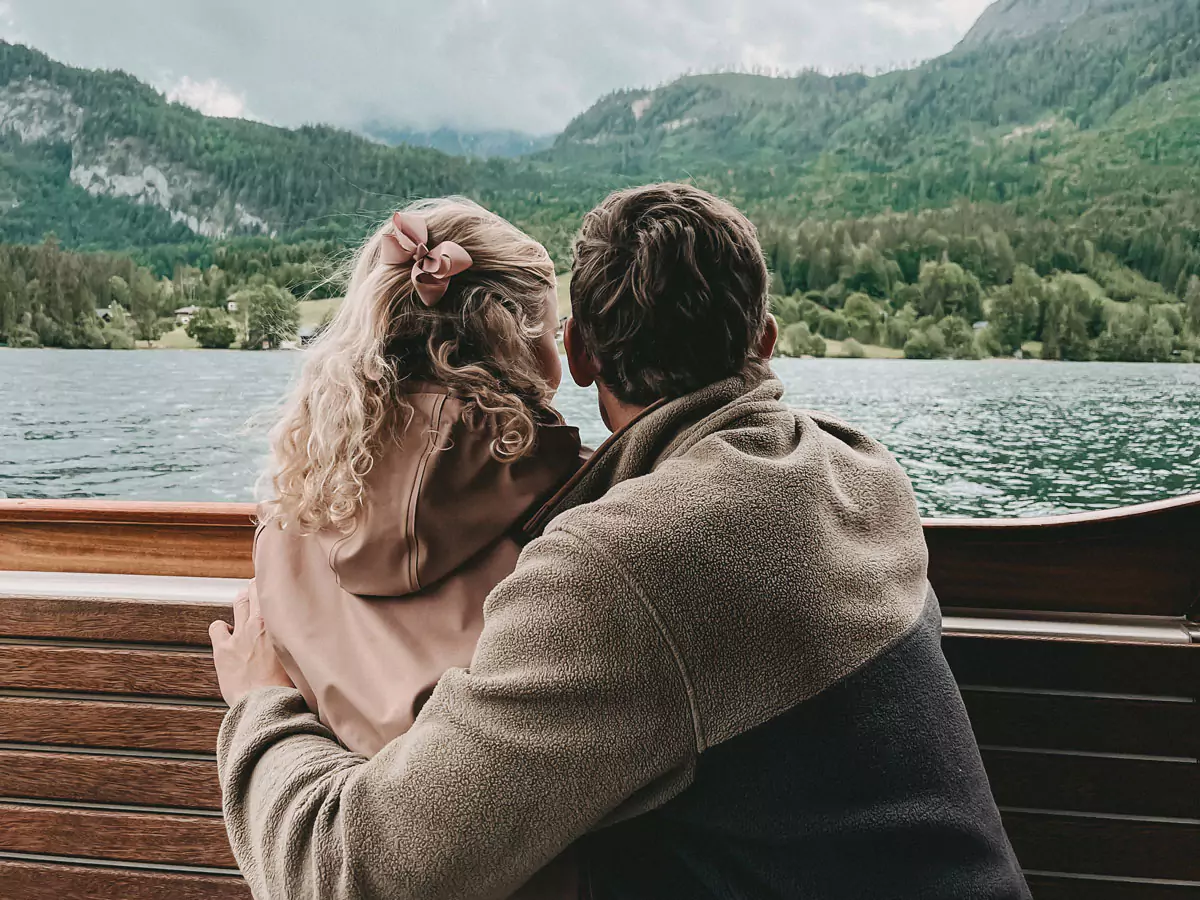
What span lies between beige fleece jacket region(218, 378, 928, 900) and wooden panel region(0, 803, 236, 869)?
3.08 ft

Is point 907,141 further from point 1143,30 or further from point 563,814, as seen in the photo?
point 563,814

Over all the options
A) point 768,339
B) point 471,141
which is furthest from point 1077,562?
point 471,141

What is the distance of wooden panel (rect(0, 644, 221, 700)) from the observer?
5.66ft

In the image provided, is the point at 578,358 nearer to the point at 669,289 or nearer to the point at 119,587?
the point at 669,289

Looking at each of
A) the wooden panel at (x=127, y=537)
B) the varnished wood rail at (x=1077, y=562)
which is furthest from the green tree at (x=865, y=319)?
the wooden panel at (x=127, y=537)

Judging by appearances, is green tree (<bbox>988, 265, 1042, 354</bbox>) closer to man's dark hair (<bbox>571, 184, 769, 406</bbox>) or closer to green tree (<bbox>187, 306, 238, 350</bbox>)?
man's dark hair (<bbox>571, 184, 769, 406</bbox>)

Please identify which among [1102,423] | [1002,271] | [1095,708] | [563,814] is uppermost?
[1002,271]

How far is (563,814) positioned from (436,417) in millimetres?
489

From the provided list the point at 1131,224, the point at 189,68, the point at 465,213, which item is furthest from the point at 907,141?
the point at 189,68

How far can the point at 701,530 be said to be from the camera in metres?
0.89

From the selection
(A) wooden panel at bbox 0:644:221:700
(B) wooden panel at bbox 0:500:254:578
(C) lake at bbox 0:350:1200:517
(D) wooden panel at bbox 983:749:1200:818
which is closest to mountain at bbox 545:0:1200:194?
(C) lake at bbox 0:350:1200:517

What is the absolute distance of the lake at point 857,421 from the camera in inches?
71.5

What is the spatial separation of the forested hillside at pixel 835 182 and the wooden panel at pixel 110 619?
0.59 metres

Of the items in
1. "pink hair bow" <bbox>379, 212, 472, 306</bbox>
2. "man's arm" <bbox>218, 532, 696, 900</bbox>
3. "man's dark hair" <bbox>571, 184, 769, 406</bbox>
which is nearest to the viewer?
"man's arm" <bbox>218, 532, 696, 900</bbox>
